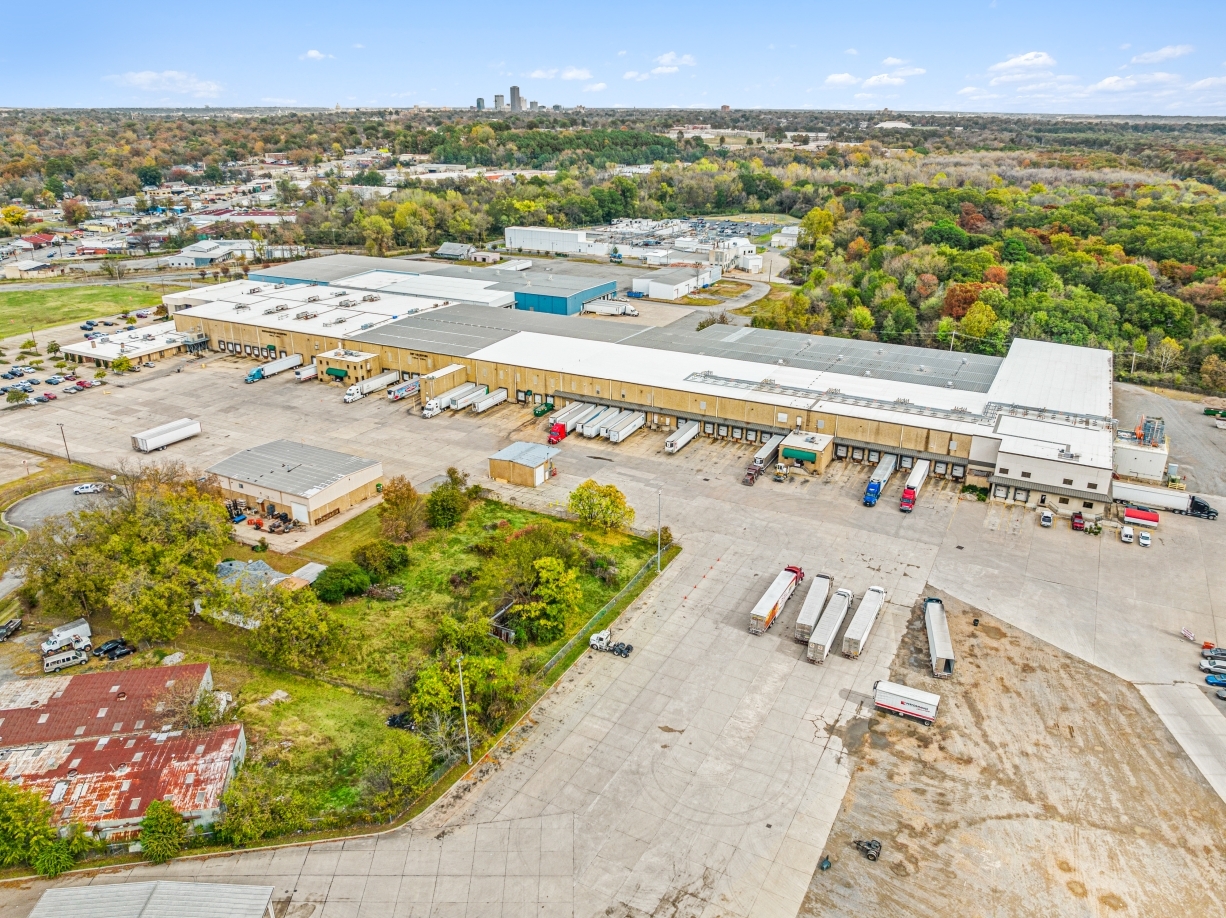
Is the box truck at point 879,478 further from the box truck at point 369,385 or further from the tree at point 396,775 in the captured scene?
the box truck at point 369,385

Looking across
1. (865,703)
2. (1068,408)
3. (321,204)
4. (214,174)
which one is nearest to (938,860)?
(865,703)

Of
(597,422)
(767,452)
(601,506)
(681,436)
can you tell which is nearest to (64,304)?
(597,422)

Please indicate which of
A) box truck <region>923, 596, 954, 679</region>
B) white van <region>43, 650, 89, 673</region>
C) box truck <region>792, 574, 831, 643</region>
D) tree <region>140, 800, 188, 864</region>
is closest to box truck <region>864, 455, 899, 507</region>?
box truck <region>923, 596, 954, 679</region>

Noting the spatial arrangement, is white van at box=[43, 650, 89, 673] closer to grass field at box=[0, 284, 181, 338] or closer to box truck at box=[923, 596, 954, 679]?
box truck at box=[923, 596, 954, 679]

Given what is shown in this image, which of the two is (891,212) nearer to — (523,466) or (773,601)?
(523,466)

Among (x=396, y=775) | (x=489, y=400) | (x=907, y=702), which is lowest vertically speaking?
(x=907, y=702)
